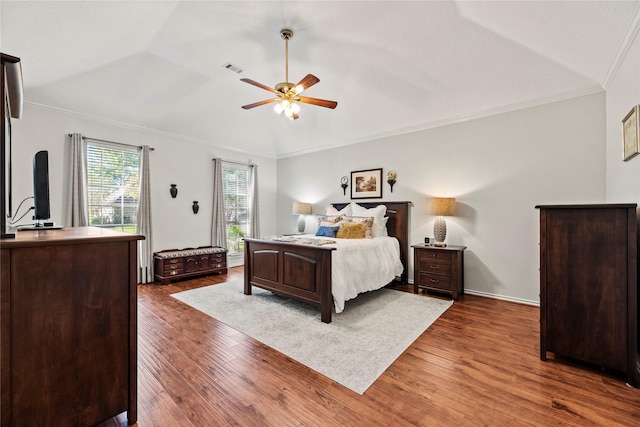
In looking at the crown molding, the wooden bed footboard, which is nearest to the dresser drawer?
the wooden bed footboard

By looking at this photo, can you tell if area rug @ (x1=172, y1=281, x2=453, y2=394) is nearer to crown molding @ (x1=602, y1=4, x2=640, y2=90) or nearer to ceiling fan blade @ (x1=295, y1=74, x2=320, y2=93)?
ceiling fan blade @ (x1=295, y1=74, x2=320, y2=93)

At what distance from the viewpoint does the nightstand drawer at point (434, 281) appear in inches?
154

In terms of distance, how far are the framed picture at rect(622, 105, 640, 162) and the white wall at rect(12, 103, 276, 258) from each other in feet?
19.8

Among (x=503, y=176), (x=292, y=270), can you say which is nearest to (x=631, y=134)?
(x=503, y=176)

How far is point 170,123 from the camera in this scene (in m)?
4.95

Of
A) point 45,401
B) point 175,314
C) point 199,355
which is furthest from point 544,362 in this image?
point 175,314

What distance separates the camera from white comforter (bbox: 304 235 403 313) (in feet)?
10.4

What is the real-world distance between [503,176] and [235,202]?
5.21 meters

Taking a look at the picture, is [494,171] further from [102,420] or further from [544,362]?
[102,420]

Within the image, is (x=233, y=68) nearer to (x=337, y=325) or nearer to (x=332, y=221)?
(x=332, y=221)

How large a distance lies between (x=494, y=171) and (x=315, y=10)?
10.5 feet

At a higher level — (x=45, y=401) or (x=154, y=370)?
(x=45, y=401)

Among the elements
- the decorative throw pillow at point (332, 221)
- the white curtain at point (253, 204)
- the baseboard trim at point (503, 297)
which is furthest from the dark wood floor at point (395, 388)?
the white curtain at point (253, 204)

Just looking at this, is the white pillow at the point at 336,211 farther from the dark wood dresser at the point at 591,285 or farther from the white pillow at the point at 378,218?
the dark wood dresser at the point at 591,285
